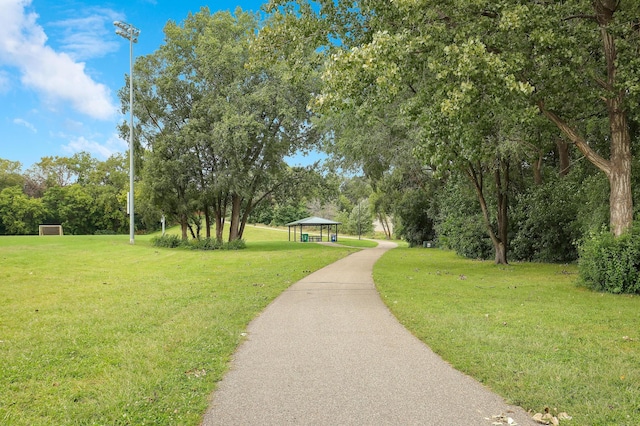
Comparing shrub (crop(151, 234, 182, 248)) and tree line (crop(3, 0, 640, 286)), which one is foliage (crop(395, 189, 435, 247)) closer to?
tree line (crop(3, 0, 640, 286))

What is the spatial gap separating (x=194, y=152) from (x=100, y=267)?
13477mm

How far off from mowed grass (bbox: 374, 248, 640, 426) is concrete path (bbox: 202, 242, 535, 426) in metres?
0.33

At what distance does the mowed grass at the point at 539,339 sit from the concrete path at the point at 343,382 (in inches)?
12.9

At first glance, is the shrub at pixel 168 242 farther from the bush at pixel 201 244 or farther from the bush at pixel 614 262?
the bush at pixel 614 262

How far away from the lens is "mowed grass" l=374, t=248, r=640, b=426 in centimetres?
383

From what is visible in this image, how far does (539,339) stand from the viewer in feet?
19.2

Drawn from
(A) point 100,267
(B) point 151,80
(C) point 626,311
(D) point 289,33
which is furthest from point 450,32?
(B) point 151,80

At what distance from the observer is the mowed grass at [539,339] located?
3830mm

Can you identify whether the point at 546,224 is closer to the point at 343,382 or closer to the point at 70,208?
the point at 343,382

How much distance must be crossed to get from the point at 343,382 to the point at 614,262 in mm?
9045

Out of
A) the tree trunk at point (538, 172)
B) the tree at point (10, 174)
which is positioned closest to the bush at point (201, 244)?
the tree trunk at point (538, 172)

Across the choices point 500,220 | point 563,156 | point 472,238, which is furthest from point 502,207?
point 472,238

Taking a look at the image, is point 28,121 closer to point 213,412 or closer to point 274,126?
point 274,126

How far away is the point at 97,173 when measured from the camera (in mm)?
66500
